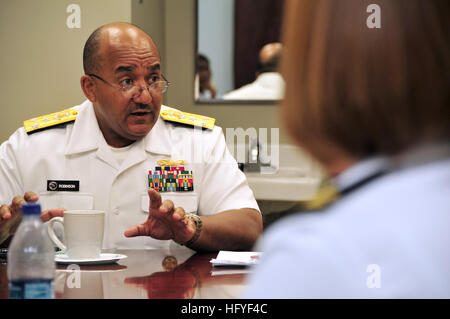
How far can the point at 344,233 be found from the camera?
0.54 metres

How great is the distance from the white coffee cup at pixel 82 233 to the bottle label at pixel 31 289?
44 centimetres

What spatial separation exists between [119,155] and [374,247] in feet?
5.72

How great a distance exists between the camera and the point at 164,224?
1707 millimetres

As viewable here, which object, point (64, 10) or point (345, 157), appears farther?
point (64, 10)

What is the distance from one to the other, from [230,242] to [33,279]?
891 millimetres

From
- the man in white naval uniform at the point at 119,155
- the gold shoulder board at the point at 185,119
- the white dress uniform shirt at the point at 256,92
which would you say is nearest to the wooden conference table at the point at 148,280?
the man in white naval uniform at the point at 119,155

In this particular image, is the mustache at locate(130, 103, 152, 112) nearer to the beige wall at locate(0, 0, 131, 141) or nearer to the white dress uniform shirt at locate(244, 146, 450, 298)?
the beige wall at locate(0, 0, 131, 141)

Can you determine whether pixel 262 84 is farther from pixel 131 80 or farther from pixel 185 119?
pixel 131 80

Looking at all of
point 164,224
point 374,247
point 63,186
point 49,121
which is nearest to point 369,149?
point 374,247

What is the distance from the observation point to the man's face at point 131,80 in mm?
2141

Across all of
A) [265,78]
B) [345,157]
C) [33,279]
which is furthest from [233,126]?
[345,157]

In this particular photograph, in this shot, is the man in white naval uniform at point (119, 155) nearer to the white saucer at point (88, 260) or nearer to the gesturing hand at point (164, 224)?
the gesturing hand at point (164, 224)

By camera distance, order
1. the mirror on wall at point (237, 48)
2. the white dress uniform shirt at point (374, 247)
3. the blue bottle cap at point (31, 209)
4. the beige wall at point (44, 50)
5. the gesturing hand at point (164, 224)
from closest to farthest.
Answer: the white dress uniform shirt at point (374, 247), the blue bottle cap at point (31, 209), the gesturing hand at point (164, 224), the beige wall at point (44, 50), the mirror on wall at point (237, 48)
